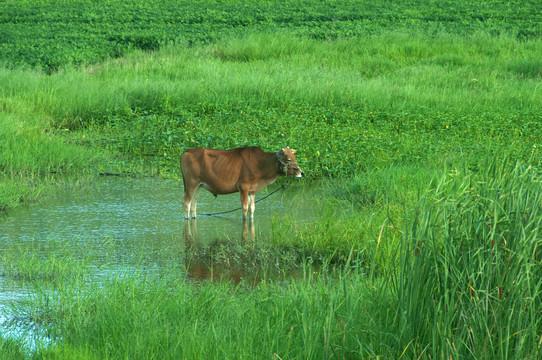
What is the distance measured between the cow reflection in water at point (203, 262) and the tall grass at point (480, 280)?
2.19m

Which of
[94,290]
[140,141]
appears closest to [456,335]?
[94,290]

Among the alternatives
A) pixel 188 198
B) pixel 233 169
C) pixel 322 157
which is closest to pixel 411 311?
pixel 233 169

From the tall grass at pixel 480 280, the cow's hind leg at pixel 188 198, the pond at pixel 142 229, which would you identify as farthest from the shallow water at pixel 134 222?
the tall grass at pixel 480 280

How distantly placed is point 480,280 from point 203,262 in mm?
3706

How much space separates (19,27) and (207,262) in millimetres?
28164

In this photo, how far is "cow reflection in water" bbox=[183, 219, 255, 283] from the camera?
714cm

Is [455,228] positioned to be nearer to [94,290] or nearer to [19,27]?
[94,290]

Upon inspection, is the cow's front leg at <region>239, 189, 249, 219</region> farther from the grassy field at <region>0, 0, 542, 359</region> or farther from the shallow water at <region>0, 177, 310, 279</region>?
the grassy field at <region>0, 0, 542, 359</region>

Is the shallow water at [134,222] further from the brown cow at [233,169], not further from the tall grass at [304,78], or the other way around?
the tall grass at [304,78]

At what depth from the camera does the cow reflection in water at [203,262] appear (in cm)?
714

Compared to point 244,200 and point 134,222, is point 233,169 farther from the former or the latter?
point 134,222

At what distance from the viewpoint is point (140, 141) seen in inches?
544

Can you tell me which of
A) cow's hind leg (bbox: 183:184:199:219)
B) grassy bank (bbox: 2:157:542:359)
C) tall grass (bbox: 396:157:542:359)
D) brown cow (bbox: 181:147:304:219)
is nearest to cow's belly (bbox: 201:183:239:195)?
brown cow (bbox: 181:147:304:219)

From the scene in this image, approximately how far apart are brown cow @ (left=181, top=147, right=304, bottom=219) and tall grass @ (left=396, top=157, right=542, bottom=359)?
14.9 ft
